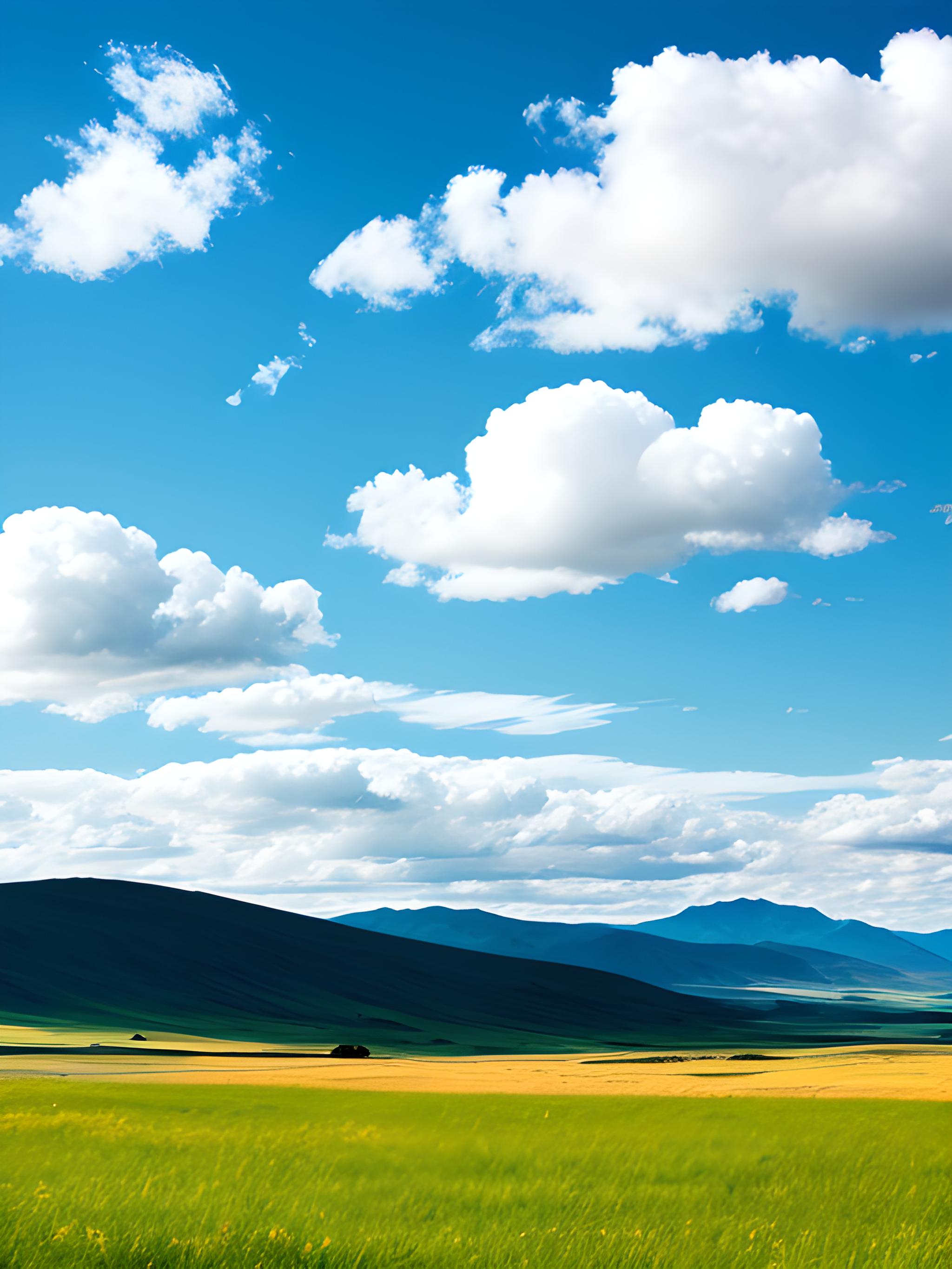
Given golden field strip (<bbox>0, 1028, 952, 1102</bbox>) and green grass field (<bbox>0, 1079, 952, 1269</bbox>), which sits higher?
green grass field (<bbox>0, 1079, 952, 1269</bbox>)

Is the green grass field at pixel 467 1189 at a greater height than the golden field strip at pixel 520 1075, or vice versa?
the green grass field at pixel 467 1189

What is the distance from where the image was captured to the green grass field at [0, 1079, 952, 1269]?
1764 centimetres

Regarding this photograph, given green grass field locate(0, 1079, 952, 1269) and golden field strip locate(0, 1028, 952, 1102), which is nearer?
green grass field locate(0, 1079, 952, 1269)

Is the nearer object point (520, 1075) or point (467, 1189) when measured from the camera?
point (467, 1189)

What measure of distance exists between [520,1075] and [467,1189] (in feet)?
376

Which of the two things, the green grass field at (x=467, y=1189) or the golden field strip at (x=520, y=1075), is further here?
the golden field strip at (x=520, y=1075)

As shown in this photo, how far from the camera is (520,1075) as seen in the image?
5133 inches

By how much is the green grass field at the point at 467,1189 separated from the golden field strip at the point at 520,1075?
67.9ft

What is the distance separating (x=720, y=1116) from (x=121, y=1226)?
25.8 meters

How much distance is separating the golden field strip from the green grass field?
67.9ft

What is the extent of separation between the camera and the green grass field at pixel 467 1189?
17641 millimetres

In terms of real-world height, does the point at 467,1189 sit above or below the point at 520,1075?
above

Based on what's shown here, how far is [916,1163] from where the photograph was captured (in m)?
27.2

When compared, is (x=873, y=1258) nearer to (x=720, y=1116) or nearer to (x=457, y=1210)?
(x=457, y=1210)
